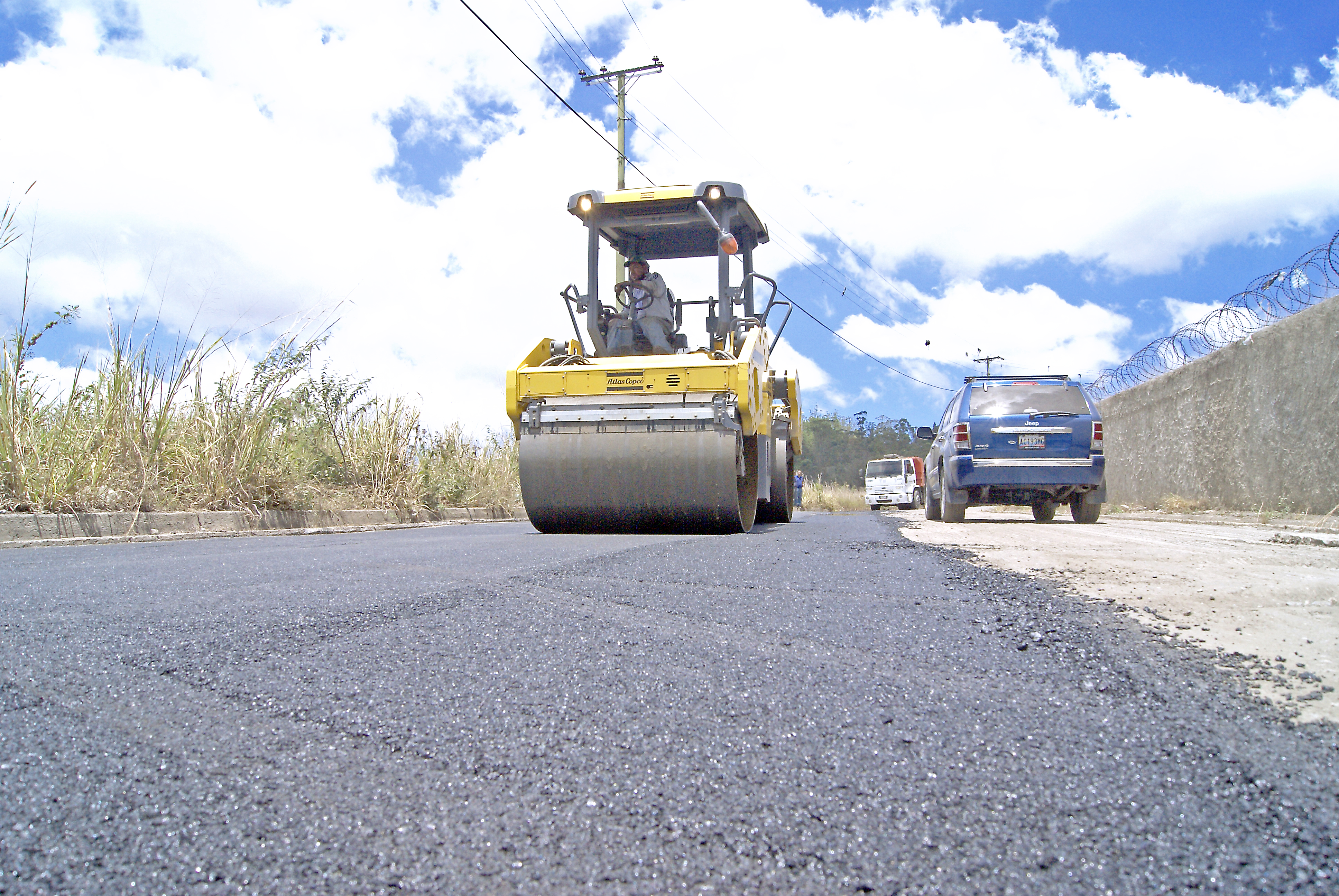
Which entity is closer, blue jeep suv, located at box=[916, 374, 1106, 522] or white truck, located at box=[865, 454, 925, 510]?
blue jeep suv, located at box=[916, 374, 1106, 522]

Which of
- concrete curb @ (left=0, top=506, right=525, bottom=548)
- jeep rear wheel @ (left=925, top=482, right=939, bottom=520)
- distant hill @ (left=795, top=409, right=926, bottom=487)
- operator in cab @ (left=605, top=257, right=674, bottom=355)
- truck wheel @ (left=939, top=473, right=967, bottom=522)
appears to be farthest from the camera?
distant hill @ (left=795, top=409, right=926, bottom=487)

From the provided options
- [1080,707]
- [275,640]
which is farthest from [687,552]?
[1080,707]

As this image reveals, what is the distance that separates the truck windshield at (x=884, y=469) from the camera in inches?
1027

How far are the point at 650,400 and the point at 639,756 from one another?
4687 millimetres

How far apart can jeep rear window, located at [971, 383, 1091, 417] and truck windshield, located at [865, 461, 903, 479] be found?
708 inches

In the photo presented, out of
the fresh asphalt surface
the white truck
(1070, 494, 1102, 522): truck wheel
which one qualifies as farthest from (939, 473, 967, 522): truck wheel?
the white truck

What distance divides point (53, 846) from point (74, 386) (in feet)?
21.6

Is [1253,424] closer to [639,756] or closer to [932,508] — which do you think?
[932,508]

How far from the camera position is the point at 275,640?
6.67 feet

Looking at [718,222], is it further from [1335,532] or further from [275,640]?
[275,640]

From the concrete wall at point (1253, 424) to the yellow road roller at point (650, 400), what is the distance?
5590mm

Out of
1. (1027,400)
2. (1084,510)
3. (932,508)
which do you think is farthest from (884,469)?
(1027,400)

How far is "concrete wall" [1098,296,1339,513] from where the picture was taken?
8234mm

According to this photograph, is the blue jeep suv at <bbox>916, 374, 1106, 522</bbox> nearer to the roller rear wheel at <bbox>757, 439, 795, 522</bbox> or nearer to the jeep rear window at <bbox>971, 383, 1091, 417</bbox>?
the jeep rear window at <bbox>971, 383, 1091, 417</bbox>
